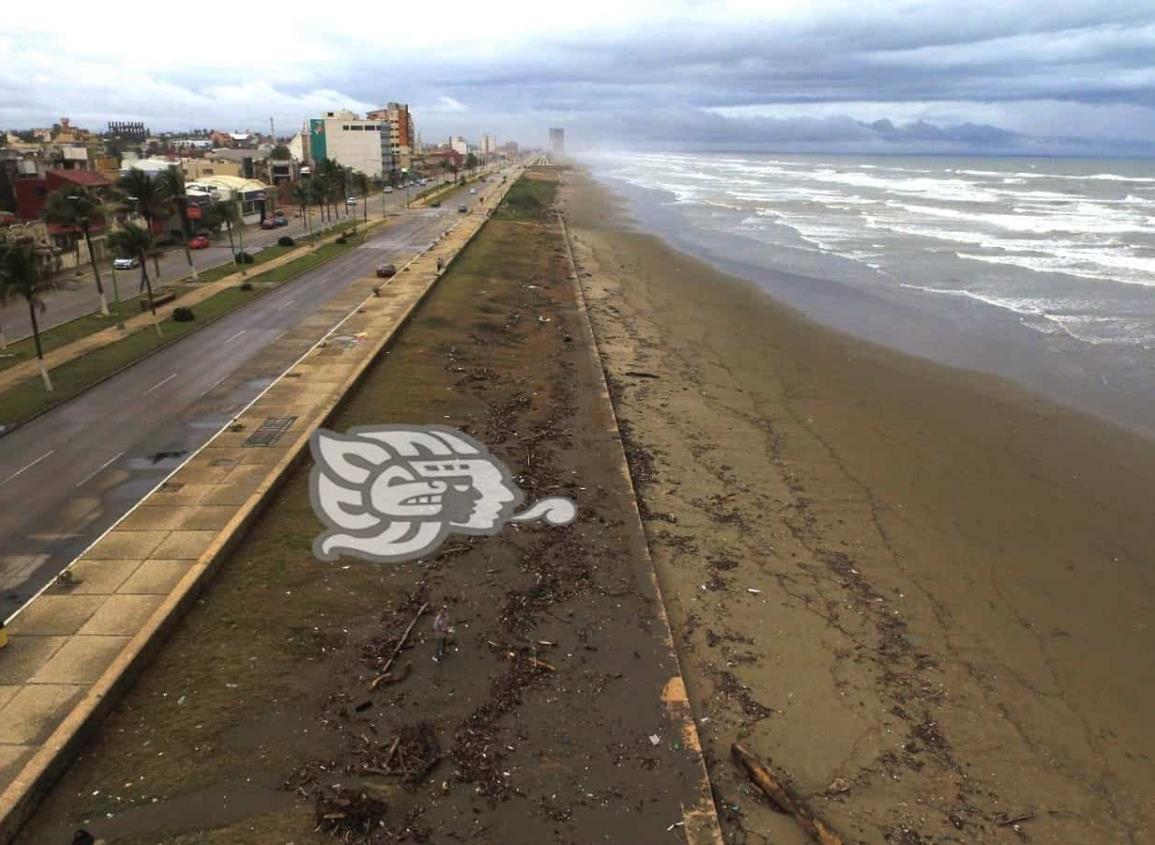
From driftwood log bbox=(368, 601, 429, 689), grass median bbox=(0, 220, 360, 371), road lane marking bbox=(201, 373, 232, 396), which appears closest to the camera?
driftwood log bbox=(368, 601, 429, 689)

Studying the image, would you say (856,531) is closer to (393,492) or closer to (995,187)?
(393,492)

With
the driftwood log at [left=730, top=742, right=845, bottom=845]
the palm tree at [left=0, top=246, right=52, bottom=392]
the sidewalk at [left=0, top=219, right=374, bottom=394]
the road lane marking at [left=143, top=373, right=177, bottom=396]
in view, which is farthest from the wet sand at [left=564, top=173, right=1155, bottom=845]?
the sidewalk at [left=0, top=219, right=374, bottom=394]

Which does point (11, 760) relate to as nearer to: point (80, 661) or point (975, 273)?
point (80, 661)

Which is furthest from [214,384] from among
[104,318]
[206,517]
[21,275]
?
[104,318]

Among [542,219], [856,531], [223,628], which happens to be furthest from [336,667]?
[542,219]

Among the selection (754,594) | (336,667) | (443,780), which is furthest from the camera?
(754,594)

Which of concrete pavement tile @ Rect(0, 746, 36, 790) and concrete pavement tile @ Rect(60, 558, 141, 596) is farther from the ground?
concrete pavement tile @ Rect(60, 558, 141, 596)

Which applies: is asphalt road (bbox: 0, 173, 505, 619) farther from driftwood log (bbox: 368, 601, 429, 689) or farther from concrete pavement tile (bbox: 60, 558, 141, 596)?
driftwood log (bbox: 368, 601, 429, 689)

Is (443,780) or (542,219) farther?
(542,219)
